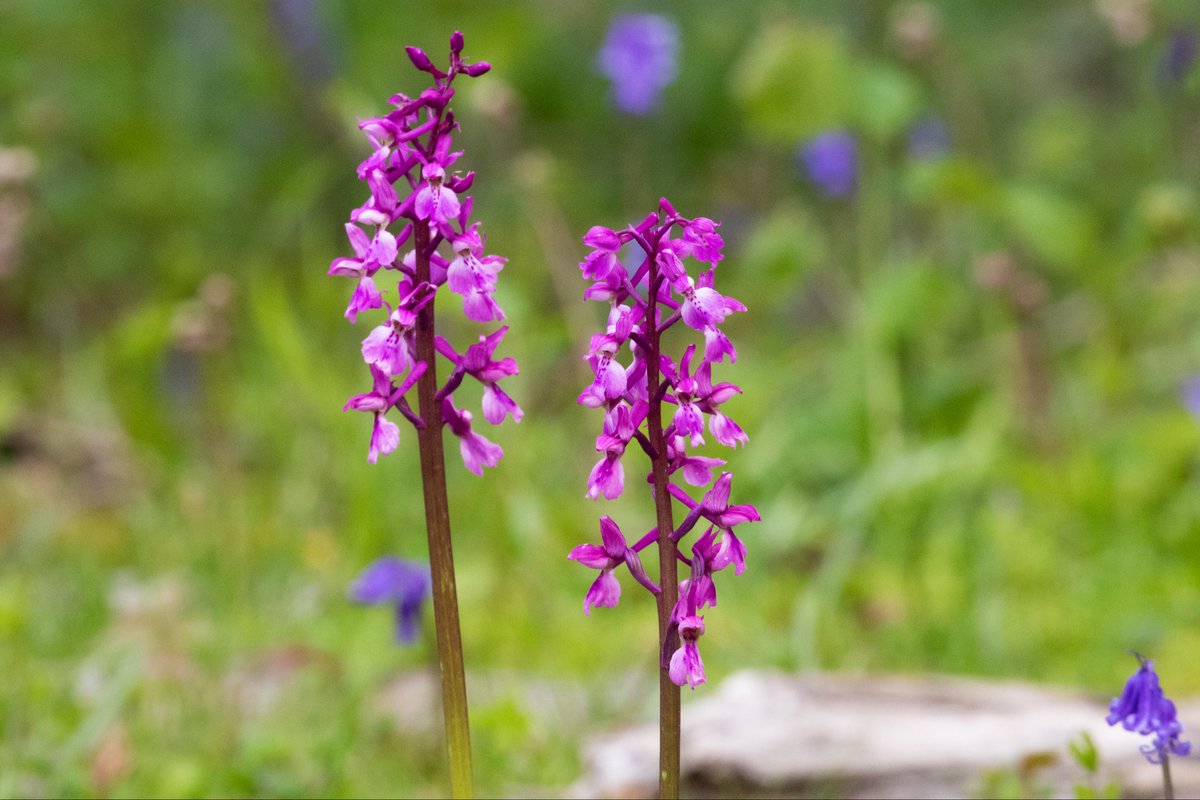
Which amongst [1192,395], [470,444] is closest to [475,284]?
[470,444]

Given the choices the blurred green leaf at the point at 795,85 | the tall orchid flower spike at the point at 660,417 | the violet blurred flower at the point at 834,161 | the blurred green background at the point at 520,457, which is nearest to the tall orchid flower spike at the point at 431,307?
the tall orchid flower spike at the point at 660,417

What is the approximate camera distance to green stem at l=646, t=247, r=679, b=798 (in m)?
1.32

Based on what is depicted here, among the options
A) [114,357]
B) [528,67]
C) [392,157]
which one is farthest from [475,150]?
[392,157]

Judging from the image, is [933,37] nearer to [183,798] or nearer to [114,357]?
[114,357]

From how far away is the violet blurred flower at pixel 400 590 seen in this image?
8.12ft

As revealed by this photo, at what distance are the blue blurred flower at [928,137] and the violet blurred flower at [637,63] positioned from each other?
1682 millimetres

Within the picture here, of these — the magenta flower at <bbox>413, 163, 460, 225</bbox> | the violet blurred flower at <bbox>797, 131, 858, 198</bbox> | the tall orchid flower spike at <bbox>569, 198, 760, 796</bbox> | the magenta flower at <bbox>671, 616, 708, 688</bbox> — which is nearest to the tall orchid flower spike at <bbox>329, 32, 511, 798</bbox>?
the magenta flower at <bbox>413, 163, 460, 225</bbox>

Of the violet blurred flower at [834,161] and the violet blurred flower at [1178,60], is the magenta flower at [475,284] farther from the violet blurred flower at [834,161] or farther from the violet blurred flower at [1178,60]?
the violet blurred flower at [834,161]

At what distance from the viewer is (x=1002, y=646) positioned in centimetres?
315

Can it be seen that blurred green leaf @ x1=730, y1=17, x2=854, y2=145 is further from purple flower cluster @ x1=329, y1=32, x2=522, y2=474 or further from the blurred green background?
purple flower cluster @ x1=329, y1=32, x2=522, y2=474

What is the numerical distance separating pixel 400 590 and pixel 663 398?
4.15ft

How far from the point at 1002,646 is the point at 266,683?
1.59m

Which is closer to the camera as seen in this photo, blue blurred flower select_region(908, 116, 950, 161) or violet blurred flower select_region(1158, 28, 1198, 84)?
violet blurred flower select_region(1158, 28, 1198, 84)

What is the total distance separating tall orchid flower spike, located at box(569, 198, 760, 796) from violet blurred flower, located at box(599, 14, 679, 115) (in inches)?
108
